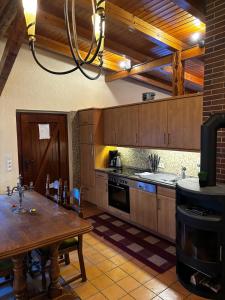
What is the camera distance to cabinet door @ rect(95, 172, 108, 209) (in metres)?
4.31

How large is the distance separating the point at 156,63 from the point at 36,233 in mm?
3748

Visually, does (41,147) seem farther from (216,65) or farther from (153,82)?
(216,65)

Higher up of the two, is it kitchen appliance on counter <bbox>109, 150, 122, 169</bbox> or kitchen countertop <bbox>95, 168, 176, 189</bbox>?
kitchen appliance on counter <bbox>109, 150, 122, 169</bbox>

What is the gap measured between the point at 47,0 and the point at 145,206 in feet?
11.0

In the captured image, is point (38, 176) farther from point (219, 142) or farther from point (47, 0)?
point (219, 142)

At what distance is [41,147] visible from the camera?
4648mm

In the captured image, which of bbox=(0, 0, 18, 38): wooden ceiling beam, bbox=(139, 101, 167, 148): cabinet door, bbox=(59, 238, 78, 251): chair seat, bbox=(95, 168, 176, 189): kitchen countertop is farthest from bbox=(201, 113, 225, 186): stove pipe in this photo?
bbox=(0, 0, 18, 38): wooden ceiling beam

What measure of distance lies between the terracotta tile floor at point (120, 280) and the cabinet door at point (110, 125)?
2.16 m

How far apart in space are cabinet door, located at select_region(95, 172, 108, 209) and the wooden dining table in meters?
1.86

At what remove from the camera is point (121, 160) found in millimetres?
4684

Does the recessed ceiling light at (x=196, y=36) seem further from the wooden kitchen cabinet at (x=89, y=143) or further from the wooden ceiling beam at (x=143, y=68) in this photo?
the wooden kitchen cabinet at (x=89, y=143)

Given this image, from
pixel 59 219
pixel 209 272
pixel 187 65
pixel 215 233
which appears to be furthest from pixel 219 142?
pixel 187 65

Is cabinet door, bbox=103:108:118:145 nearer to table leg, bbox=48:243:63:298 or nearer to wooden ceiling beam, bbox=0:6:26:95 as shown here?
wooden ceiling beam, bbox=0:6:26:95

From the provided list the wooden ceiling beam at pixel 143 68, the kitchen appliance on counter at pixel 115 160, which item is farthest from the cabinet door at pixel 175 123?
the kitchen appliance on counter at pixel 115 160
